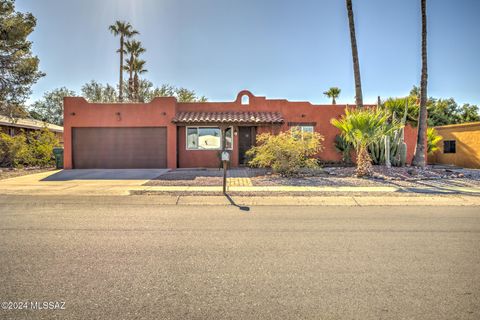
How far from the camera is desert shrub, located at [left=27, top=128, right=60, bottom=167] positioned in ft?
67.1

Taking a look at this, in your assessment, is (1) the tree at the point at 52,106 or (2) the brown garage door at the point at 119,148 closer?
(2) the brown garage door at the point at 119,148

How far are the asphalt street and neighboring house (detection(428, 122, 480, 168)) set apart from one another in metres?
15.9

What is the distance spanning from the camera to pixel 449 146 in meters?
22.5

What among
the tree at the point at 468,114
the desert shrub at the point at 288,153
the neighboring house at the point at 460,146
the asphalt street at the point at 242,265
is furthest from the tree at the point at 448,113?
the asphalt street at the point at 242,265

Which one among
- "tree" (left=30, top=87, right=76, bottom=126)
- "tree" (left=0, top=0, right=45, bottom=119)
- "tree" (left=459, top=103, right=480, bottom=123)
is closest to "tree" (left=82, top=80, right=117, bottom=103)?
"tree" (left=30, top=87, right=76, bottom=126)

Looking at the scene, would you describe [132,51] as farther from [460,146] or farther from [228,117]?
[460,146]

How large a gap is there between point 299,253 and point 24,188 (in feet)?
33.2

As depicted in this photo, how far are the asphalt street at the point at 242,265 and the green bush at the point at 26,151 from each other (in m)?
14.5

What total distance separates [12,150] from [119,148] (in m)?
5.90

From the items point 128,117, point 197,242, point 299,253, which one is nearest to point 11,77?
point 128,117

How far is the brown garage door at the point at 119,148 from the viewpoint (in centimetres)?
1939

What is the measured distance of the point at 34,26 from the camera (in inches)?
806

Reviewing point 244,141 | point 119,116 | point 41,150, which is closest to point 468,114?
point 244,141

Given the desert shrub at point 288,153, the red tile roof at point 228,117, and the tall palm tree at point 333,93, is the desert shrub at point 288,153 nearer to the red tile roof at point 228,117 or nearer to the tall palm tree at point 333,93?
the red tile roof at point 228,117
